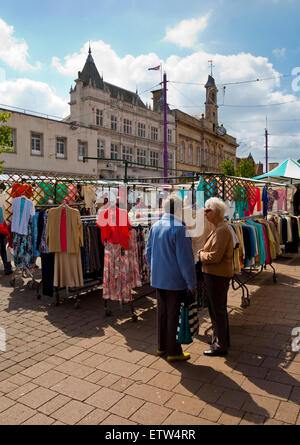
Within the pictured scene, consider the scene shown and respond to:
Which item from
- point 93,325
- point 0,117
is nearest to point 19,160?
point 0,117

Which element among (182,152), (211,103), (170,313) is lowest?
(170,313)

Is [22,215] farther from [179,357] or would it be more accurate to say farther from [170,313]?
[179,357]

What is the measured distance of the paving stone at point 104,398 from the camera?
302 centimetres

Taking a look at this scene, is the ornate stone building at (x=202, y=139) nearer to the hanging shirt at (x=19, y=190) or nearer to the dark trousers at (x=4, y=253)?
the hanging shirt at (x=19, y=190)

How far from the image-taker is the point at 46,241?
239 inches

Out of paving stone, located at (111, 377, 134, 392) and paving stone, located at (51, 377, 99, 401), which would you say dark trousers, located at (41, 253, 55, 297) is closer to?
paving stone, located at (51, 377, 99, 401)

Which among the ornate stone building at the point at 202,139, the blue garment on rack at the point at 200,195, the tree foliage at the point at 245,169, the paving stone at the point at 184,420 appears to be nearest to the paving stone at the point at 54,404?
the paving stone at the point at 184,420

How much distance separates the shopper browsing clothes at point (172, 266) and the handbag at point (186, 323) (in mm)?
49

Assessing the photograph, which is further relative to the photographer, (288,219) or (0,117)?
(0,117)

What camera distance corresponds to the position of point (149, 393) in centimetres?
319

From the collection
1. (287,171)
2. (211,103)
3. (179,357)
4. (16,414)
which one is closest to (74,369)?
(16,414)

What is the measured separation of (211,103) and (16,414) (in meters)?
54.2
